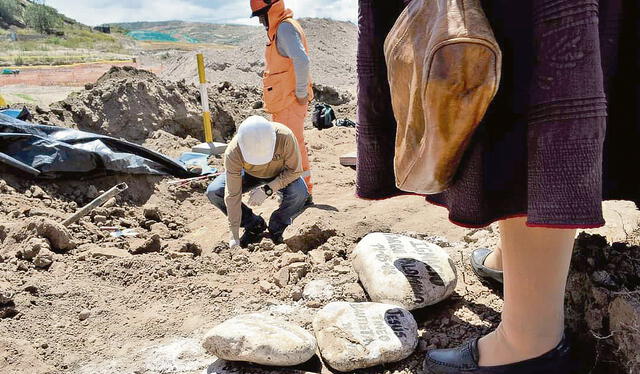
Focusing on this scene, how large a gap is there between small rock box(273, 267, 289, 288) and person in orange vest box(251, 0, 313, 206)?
2.17 meters

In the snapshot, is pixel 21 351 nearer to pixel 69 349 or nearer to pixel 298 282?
pixel 69 349

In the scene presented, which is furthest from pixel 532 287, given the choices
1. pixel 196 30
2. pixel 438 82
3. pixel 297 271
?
pixel 196 30

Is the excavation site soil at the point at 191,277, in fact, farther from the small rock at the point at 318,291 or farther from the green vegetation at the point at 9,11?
the green vegetation at the point at 9,11

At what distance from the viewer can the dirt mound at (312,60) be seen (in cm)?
1523

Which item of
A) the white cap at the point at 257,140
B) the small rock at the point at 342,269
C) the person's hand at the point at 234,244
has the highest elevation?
the white cap at the point at 257,140

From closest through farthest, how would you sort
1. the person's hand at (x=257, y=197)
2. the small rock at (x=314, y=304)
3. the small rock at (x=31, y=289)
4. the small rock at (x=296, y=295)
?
the small rock at (x=314, y=304) → the small rock at (x=296, y=295) → the small rock at (x=31, y=289) → the person's hand at (x=257, y=197)

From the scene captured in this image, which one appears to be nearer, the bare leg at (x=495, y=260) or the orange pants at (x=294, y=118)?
the bare leg at (x=495, y=260)

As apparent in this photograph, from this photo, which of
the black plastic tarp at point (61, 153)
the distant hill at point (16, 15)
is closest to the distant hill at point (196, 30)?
the distant hill at point (16, 15)

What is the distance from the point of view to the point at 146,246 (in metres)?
3.91

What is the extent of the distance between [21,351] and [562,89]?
2.41 meters

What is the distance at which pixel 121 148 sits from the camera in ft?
19.1

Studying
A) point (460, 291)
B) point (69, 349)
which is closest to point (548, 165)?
point (460, 291)

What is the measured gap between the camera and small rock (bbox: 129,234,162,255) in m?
3.87

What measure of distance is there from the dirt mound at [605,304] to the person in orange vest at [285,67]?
126 inches
